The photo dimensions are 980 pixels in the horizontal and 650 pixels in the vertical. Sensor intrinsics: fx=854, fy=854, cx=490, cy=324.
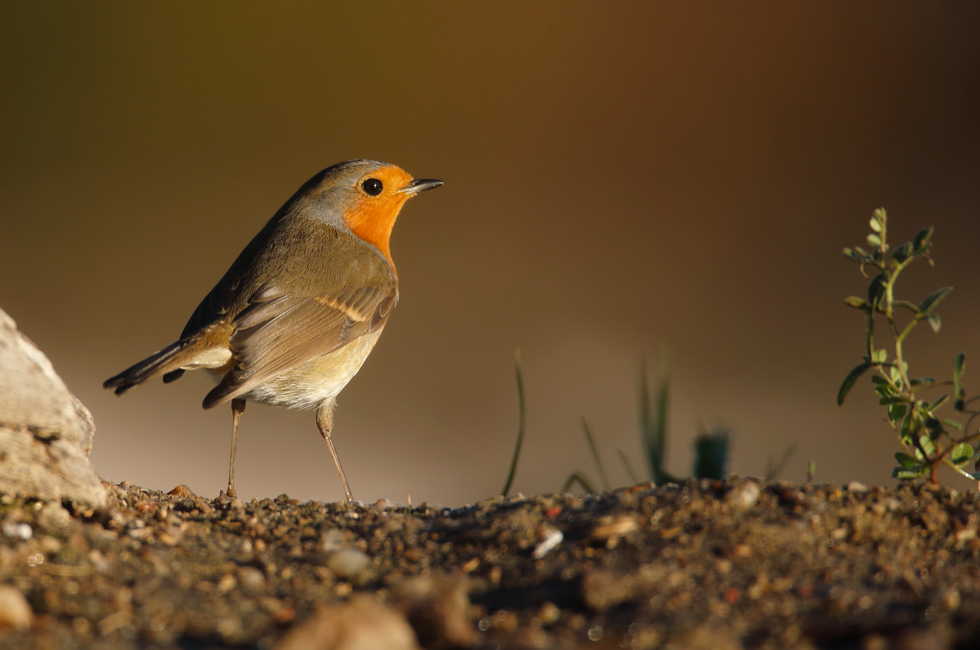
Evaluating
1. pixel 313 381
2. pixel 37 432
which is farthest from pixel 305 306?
pixel 37 432

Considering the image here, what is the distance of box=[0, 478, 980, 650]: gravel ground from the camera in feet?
4.96

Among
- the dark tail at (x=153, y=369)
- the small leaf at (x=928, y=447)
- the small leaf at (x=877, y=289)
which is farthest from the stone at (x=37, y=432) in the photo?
the small leaf at (x=928, y=447)

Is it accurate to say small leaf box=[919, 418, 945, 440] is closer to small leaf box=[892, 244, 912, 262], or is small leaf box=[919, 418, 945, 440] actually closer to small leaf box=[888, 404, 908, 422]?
small leaf box=[888, 404, 908, 422]

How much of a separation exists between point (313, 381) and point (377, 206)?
3.91ft

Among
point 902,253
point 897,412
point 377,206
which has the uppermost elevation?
point 377,206

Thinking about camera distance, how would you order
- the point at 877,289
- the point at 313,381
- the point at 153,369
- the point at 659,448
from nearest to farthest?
the point at 877,289, the point at 153,369, the point at 659,448, the point at 313,381

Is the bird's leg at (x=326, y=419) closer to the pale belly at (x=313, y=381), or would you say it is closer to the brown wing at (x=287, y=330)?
the pale belly at (x=313, y=381)

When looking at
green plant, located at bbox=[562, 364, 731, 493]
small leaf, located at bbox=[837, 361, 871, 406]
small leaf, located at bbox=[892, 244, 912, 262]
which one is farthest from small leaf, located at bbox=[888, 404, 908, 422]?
green plant, located at bbox=[562, 364, 731, 493]

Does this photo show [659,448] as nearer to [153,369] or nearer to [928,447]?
[928,447]

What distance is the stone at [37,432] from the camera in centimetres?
229

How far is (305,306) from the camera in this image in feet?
12.9

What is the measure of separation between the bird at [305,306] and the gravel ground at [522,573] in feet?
3.15

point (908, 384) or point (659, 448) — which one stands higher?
point (908, 384)

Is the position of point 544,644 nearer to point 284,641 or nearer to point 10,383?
point 284,641
